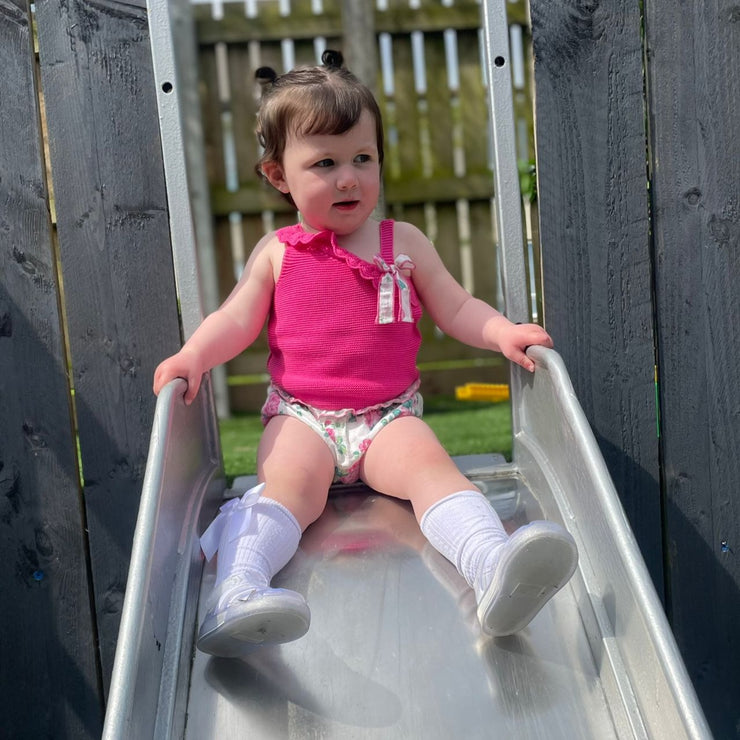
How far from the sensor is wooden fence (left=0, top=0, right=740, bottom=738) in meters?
2.06

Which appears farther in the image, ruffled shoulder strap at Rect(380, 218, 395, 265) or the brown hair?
ruffled shoulder strap at Rect(380, 218, 395, 265)

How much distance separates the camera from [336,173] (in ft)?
6.41

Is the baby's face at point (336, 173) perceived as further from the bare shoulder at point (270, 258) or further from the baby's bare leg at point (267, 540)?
the baby's bare leg at point (267, 540)

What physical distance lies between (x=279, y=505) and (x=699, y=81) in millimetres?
1322

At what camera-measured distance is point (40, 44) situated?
2.05 meters

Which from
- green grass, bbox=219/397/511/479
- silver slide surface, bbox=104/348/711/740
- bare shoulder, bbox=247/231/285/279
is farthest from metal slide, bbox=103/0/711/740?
green grass, bbox=219/397/511/479

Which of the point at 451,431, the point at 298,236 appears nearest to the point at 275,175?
the point at 298,236

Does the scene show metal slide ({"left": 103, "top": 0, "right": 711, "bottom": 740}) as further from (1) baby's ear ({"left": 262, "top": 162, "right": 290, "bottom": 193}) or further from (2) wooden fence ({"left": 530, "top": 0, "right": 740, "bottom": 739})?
(1) baby's ear ({"left": 262, "top": 162, "right": 290, "bottom": 193})

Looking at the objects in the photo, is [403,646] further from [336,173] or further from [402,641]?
[336,173]

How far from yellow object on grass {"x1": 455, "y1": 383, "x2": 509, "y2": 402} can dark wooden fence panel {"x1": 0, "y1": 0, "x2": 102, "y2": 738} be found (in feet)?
11.1

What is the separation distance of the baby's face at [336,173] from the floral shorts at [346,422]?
41cm

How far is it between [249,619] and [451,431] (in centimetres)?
302

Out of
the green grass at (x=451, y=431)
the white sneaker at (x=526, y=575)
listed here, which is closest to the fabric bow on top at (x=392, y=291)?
the white sneaker at (x=526, y=575)

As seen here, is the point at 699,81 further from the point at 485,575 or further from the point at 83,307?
the point at 83,307
